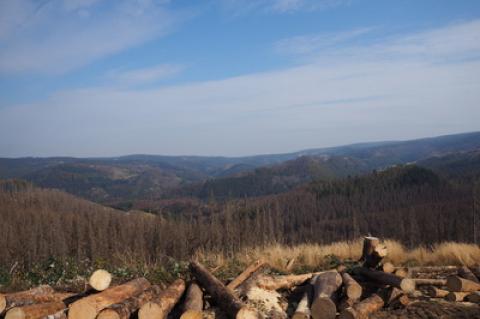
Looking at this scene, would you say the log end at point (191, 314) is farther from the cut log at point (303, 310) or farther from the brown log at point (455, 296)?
the brown log at point (455, 296)

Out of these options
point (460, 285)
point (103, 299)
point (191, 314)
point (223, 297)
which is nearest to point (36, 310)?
point (103, 299)

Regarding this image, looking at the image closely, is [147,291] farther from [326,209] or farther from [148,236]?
[326,209]

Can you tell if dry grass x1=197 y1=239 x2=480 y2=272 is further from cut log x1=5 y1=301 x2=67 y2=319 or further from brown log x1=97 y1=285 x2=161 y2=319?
cut log x1=5 y1=301 x2=67 y2=319

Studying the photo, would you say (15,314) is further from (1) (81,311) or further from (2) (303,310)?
(2) (303,310)

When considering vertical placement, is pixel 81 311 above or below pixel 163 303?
above

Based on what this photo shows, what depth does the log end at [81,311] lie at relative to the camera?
571cm

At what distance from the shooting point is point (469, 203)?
67.6 m

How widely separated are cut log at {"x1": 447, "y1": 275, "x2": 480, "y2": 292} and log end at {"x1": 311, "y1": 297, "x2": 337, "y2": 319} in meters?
2.47

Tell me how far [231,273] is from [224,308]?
2.50 meters

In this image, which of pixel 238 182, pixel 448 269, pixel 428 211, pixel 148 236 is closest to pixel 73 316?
pixel 448 269

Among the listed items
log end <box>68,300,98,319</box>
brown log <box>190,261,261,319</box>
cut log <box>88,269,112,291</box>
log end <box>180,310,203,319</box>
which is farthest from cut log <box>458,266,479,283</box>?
log end <box>68,300,98,319</box>

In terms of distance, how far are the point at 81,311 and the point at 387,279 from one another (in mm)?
4986

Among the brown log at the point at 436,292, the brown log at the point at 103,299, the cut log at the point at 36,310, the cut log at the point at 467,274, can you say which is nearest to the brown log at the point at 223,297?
the brown log at the point at 103,299

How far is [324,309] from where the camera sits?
6.35 metres
